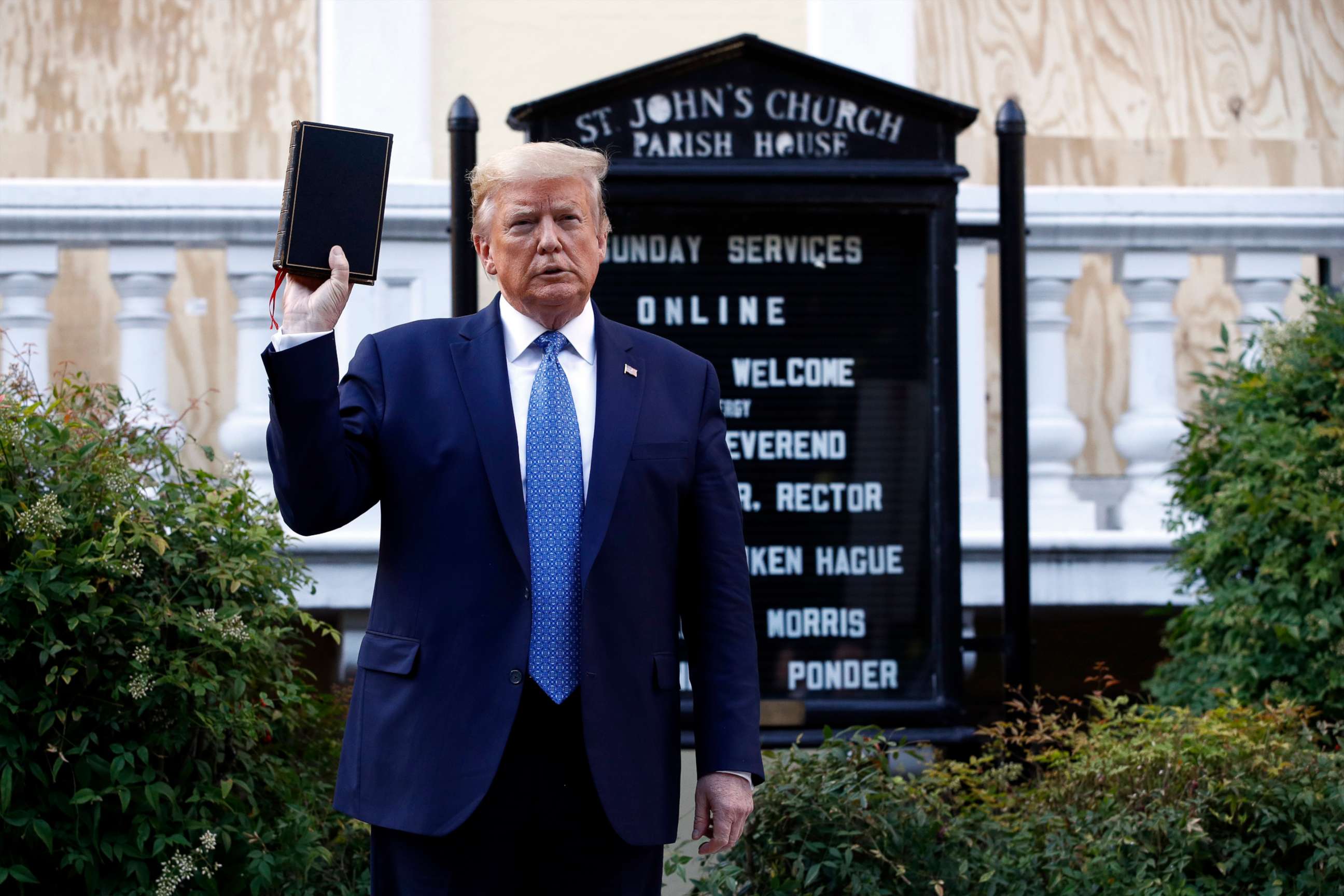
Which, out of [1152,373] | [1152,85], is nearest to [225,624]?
[1152,373]

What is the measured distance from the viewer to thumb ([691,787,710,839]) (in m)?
2.48

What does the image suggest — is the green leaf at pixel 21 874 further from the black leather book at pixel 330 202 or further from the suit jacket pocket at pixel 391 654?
the black leather book at pixel 330 202

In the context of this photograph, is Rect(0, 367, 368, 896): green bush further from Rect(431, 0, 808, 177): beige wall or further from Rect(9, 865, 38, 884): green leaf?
Rect(431, 0, 808, 177): beige wall

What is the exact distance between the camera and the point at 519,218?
2459mm

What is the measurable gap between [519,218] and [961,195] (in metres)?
2.87

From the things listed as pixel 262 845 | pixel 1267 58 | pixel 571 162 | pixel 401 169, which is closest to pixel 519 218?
pixel 571 162

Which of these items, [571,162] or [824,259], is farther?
[824,259]

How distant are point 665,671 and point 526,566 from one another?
0.31 metres

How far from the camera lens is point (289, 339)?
2184 millimetres

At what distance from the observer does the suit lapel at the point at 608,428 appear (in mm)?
2369

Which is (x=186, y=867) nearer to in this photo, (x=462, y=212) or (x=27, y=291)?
(x=462, y=212)

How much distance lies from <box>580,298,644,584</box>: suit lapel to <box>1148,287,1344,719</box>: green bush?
2.24 meters

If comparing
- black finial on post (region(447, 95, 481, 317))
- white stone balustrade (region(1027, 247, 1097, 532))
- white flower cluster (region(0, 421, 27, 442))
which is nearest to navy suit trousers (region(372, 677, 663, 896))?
white flower cluster (region(0, 421, 27, 442))

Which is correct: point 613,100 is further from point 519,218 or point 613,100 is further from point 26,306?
point 26,306
